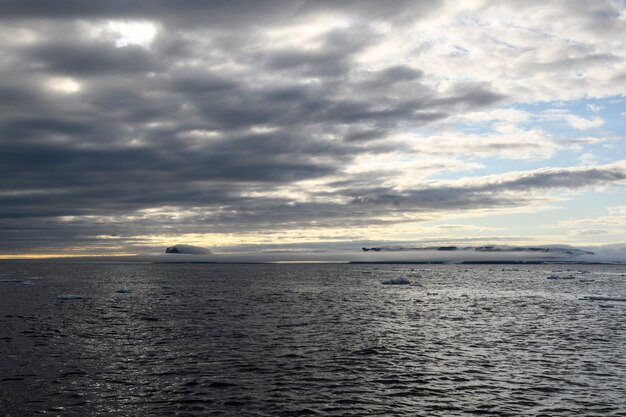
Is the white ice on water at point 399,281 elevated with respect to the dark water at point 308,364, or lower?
lower

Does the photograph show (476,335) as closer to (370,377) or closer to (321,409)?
(370,377)

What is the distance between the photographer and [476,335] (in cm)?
4956

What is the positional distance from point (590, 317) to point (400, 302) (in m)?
30.7

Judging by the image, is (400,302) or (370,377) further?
(400,302)

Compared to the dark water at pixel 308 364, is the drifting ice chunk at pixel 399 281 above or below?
below

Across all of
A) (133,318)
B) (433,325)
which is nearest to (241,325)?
(133,318)

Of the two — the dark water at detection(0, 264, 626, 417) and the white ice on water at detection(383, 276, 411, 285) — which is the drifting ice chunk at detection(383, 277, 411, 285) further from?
the dark water at detection(0, 264, 626, 417)

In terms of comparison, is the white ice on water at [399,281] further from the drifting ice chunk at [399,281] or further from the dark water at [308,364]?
the dark water at [308,364]

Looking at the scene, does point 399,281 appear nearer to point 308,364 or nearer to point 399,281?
point 399,281

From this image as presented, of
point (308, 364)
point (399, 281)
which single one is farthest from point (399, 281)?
point (308, 364)

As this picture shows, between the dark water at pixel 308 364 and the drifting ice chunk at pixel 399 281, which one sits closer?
the dark water at pixel 308 364

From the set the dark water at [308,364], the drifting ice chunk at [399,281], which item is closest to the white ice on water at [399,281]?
the drifting ice chunk at [399,281]

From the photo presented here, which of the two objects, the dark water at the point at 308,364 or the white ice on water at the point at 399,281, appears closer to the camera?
the dark water at the point at 308,364

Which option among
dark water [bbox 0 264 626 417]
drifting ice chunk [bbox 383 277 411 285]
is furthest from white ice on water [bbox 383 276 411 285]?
dark water [bbox 0 264 626 417]
